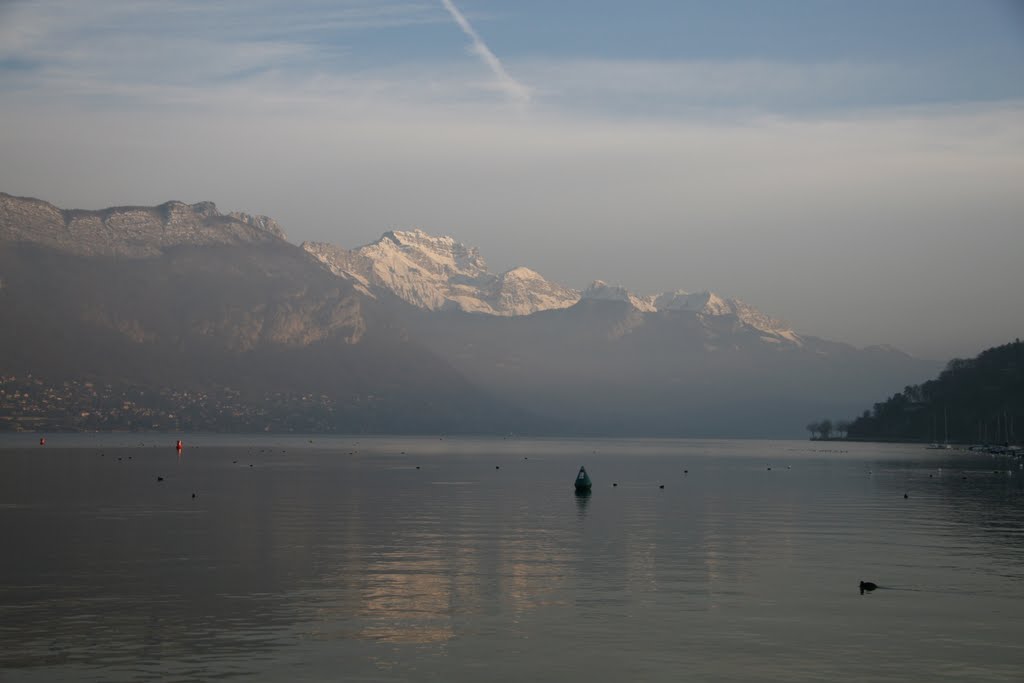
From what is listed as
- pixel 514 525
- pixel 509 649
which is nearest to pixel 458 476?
pixel 514 525

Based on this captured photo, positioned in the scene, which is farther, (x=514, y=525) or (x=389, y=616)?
(x=514, y=525)

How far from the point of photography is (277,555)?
69938 millimetres

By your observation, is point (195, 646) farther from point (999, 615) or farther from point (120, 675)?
point (999, 615)

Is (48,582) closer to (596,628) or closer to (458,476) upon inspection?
(596,628)

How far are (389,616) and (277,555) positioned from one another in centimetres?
2103

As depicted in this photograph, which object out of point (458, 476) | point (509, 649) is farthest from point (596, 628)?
point (458, 476)

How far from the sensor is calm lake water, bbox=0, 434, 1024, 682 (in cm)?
4241

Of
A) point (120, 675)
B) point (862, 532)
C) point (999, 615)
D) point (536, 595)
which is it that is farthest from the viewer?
point (862, 532)

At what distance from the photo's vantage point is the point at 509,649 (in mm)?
44688

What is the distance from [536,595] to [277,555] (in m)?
19.5

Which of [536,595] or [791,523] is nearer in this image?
[536,595]

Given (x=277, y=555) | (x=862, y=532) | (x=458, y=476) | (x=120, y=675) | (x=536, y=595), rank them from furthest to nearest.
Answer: (x=458, y=476)
(x=862, y=532)
(x=277, y=555)
(x=536, y=595)
(x=120, y=675)

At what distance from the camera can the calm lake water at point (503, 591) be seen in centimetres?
4241

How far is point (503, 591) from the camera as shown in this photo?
5756 cm
